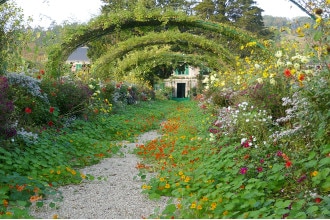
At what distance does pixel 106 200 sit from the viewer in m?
3.65

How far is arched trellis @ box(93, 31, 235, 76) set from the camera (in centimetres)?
1374

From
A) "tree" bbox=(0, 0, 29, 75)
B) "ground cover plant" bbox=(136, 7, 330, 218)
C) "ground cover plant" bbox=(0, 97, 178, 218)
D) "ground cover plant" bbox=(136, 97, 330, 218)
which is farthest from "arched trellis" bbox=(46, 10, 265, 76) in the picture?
"ground cover plant" bbox=(136, 97, 330, 218)

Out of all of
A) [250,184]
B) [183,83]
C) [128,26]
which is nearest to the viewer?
[250,184]

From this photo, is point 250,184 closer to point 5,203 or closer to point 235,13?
point 5,203

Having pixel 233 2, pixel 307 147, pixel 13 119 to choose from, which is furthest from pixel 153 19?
pixel 233 2

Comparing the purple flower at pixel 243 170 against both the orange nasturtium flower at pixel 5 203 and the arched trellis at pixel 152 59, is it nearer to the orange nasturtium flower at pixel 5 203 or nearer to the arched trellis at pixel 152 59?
the orange nasturtium flower at pixel 5 203

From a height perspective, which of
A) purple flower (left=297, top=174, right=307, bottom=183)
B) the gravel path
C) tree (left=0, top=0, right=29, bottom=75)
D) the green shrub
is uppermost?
tree (left=0, top=0, right=29, bottom=75)

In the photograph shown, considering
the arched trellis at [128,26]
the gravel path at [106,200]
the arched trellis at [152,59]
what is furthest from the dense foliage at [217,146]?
the arched trellis at [152,59]

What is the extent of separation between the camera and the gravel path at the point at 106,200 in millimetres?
3225

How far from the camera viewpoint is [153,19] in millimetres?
11750

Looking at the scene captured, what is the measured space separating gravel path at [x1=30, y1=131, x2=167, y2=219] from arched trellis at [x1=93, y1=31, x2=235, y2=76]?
9.53 meters

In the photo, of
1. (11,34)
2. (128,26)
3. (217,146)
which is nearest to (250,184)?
(217,146)

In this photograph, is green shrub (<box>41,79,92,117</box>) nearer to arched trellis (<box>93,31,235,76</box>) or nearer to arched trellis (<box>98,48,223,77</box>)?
arched trellis (<box>93,31,235,76</box>)

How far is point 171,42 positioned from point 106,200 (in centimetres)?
1170
